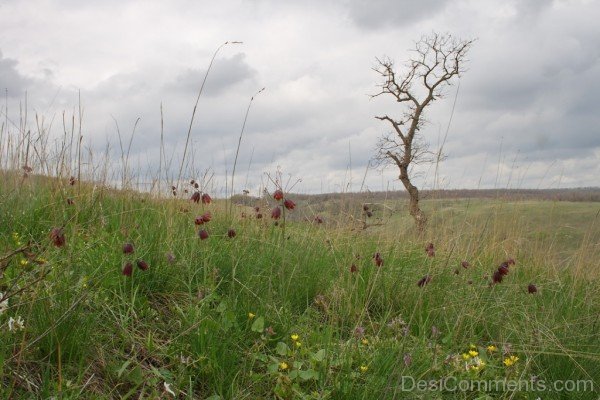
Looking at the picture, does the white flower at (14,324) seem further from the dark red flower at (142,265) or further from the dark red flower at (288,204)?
the dark red flower at (288,204)

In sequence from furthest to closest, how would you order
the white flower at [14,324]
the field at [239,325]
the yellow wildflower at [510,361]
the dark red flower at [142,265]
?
the yellow wildflower at [510,361], the dark red flower at [142,265], the field at [239,325], the white flower at [14,324]

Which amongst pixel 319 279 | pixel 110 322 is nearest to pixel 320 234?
pixel 319 279

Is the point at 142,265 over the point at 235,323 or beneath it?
over

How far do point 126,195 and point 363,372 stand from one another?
327cm

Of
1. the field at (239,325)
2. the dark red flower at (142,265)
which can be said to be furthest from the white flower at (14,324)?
the dark red flower at (142,265)

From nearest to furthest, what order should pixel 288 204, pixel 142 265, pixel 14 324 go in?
pixel 14 324, pixel 142 265, pixel 288 204

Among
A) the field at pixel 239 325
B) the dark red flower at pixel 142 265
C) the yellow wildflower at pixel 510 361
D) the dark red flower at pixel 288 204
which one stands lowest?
the yellow wildflower at pixel 510 361

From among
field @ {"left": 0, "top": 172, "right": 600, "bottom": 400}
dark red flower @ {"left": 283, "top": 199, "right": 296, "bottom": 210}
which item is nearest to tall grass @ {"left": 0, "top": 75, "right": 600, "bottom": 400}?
field @ {"left": 0, "top": 172, "right": 600, "bottom": 400}

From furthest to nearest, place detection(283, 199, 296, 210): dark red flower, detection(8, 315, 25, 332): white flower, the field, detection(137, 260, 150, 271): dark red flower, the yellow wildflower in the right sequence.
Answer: detection(283, 199, 296, 210): dark red flower → the yellow wildflower → detection(137, 260, 150, 271): dark red flower → the field → detection(8, 315, 25, 332): white flower

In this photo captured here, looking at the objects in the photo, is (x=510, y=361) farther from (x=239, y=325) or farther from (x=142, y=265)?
(x=142, y=265)

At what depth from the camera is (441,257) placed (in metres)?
4.86

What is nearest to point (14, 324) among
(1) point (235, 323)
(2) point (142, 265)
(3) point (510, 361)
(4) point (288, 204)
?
(2) point (142, 265)

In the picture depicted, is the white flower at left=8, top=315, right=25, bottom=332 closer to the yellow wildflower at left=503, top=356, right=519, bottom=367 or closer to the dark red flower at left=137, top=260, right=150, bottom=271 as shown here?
the dark red flower at left=137, top=260, right=150, bottom=271

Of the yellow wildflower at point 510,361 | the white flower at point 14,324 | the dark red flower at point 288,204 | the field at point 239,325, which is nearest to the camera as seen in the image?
the white flower at point 14,324
